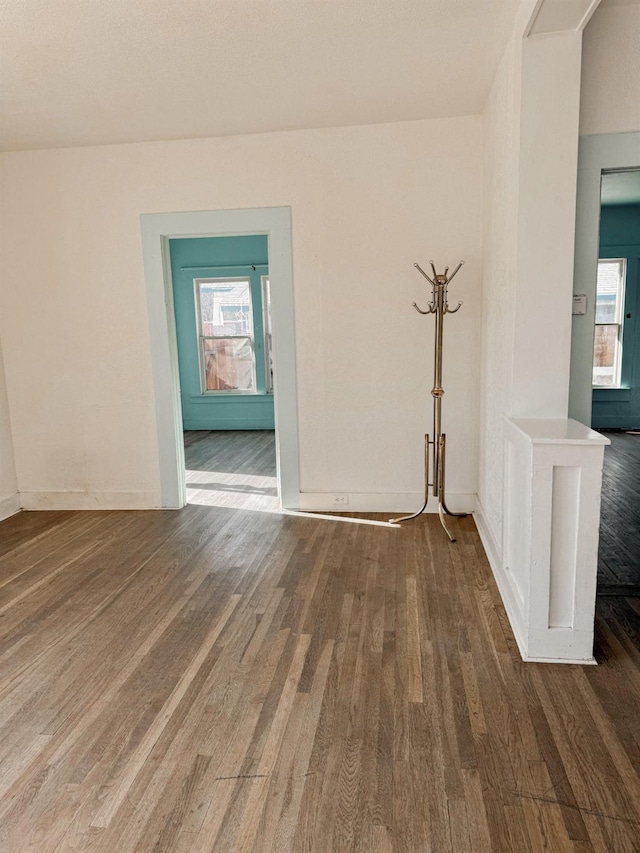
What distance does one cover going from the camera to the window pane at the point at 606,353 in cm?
734

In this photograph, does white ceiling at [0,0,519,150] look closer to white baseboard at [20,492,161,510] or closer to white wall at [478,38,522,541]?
white wall at [478,38,522,541]

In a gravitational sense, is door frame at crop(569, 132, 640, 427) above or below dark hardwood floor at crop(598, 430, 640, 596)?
above

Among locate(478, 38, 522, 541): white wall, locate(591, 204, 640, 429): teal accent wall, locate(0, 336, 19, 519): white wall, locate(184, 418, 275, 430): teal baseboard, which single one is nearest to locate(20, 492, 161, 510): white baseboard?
locate(0, 336, 19, 519): white wall

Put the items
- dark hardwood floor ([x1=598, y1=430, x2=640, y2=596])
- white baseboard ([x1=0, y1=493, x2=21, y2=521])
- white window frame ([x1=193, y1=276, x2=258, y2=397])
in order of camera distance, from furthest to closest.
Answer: white window frame ([x1=193, y1=276, x2=258, y2=397]) < white baseboard ([x1=0, y1=493, x2=21, y2=521]) < dark hardwood floor ([x1=598, y1=430, x2=640, y2=596])

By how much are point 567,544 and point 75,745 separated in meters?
1.89

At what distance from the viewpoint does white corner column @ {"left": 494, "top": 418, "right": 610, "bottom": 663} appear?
2121 mm

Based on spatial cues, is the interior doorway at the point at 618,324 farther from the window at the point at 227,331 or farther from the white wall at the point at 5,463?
the white wall at the point at 5,463

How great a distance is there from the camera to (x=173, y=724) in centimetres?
196

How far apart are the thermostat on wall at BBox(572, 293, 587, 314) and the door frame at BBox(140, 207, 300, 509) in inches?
78.7

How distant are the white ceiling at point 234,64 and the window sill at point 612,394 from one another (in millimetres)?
4834

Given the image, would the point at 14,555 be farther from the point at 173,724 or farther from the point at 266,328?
the point at 266,328

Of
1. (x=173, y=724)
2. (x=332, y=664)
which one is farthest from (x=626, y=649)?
(x=173, y=724)

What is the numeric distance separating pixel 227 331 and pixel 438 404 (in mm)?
4762

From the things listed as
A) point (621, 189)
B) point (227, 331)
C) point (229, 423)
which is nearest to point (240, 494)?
point (229, 423)
